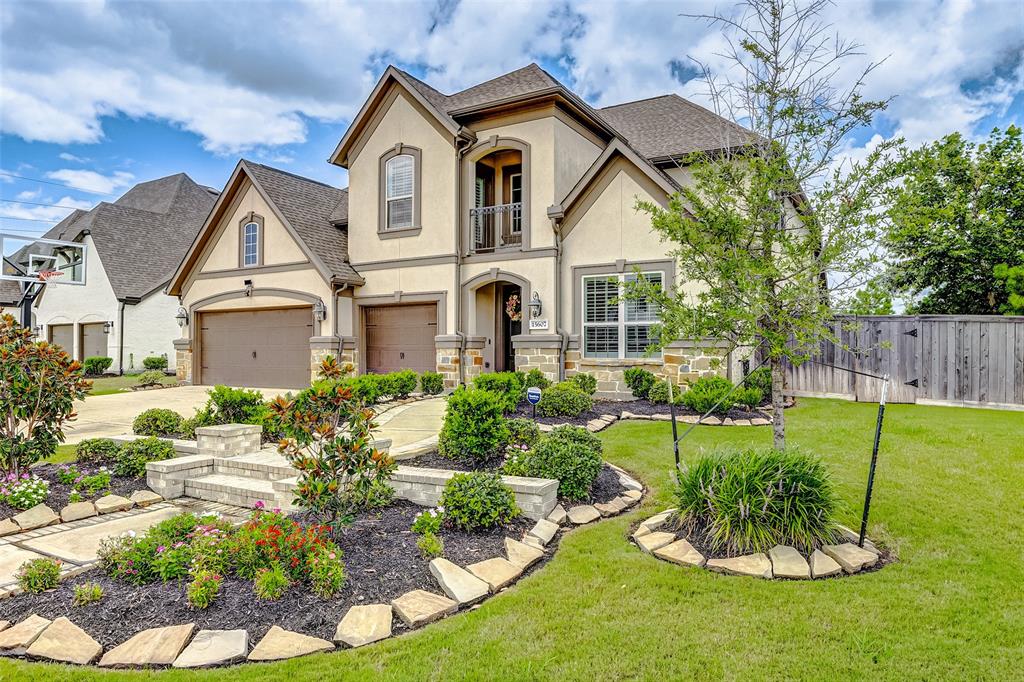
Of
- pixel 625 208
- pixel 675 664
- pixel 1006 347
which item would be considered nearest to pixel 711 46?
pixel 675 664

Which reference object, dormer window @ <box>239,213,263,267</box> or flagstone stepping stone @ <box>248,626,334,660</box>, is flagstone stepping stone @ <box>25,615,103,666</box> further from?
dormer window @ <box>239,213,263,267</box>

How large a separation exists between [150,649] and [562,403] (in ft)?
23.5

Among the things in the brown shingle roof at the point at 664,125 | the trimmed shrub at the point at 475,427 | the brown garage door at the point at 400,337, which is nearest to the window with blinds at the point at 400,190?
the brown garage door at the point at 400,337

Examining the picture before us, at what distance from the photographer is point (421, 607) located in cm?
356

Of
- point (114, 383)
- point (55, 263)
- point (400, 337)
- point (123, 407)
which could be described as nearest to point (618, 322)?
point (400, 337)

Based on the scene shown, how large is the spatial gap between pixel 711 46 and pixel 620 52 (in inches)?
320

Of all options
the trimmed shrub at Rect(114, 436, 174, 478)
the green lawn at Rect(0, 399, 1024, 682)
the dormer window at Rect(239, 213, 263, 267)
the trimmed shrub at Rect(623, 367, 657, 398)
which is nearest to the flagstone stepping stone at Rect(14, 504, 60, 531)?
the trimmed shrub at Rect(114, 436, 174, 478)

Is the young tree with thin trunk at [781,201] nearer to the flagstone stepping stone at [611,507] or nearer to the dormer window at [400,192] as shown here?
the flagstone stepping stone at [611,507]

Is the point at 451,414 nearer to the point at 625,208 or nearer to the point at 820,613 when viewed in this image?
the point at 820,613

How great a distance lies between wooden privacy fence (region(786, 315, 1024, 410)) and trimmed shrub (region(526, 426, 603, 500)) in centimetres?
735

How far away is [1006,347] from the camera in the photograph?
1136cm

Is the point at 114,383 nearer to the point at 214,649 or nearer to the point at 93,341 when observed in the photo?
the point at 93,341

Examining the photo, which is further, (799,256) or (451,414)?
(451,414)

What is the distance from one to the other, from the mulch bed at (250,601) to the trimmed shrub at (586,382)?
23.6 ft
